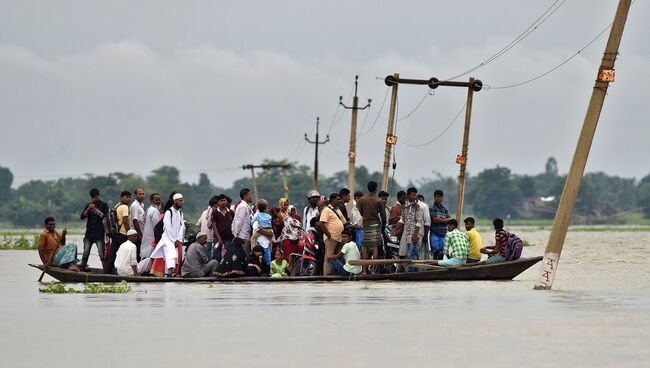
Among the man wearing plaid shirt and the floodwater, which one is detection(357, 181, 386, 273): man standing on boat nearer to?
the floodwater

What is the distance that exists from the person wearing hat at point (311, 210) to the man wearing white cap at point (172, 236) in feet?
7.05

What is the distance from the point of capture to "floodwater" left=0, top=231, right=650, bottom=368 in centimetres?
1205

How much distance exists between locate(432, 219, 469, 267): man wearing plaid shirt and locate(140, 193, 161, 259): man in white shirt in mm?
4953

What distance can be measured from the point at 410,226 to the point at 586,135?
4.05 meters

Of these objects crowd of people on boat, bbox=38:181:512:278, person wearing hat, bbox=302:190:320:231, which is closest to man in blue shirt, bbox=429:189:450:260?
crowd of people on boat, bbox=38:181:512:278

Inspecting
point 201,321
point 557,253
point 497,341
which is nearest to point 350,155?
point 557,253

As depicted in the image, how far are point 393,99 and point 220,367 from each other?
2019 centimetres

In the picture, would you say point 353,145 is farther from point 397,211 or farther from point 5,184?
point 5,184

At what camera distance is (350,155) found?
37906 mm

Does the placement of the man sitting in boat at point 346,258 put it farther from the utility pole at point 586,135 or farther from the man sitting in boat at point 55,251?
the man sitting in boat at point 55,251

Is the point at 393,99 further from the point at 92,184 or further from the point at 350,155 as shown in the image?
the point at 92,184

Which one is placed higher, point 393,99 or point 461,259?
point 393,99

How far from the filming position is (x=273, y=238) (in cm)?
2253

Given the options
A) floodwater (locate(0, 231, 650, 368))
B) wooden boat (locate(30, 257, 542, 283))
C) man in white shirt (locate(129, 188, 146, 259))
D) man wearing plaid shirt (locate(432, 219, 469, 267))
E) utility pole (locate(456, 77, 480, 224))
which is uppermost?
utility pole (locate(456, 77, 480, 224))
